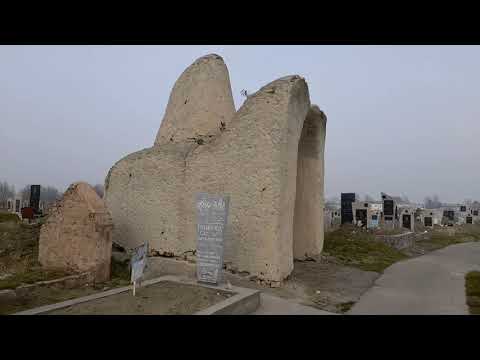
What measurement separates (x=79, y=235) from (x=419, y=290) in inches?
337

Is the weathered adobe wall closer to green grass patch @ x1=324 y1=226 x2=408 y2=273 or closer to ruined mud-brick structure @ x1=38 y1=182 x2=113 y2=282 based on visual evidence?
ruined mud-brick structure @ x1=38 y1=182 x2=113 y2=282

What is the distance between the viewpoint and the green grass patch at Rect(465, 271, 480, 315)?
6730 millimetres

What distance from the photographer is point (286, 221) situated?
834cm

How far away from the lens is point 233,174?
8727 millimetres

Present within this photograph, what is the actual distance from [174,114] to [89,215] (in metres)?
4.80

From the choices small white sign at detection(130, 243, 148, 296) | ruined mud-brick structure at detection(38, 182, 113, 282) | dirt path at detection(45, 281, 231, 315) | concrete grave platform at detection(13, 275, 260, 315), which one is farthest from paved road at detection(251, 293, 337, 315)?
ruined mud-brick structure at detection(38, 182, 113, 282)

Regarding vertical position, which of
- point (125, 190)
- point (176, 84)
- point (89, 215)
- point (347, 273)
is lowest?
point (347, 273)

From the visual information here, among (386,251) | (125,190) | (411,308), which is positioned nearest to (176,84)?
(125,190)

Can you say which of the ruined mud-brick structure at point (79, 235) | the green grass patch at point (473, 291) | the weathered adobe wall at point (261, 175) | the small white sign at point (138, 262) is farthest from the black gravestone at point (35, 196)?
the green grass patch at point (473, 291)

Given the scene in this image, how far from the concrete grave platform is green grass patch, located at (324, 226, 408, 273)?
6.85 m

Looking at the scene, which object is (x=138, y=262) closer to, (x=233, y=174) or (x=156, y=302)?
(x=156, y=302)

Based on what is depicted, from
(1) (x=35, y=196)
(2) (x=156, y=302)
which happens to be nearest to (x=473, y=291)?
(2) (x=156, y=302)

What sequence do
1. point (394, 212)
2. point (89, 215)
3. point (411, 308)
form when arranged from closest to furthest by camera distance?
point (411, 308) → point (89, 215) → point (394, 212)

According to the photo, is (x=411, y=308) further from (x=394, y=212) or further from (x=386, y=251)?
(x=394, y=212)
